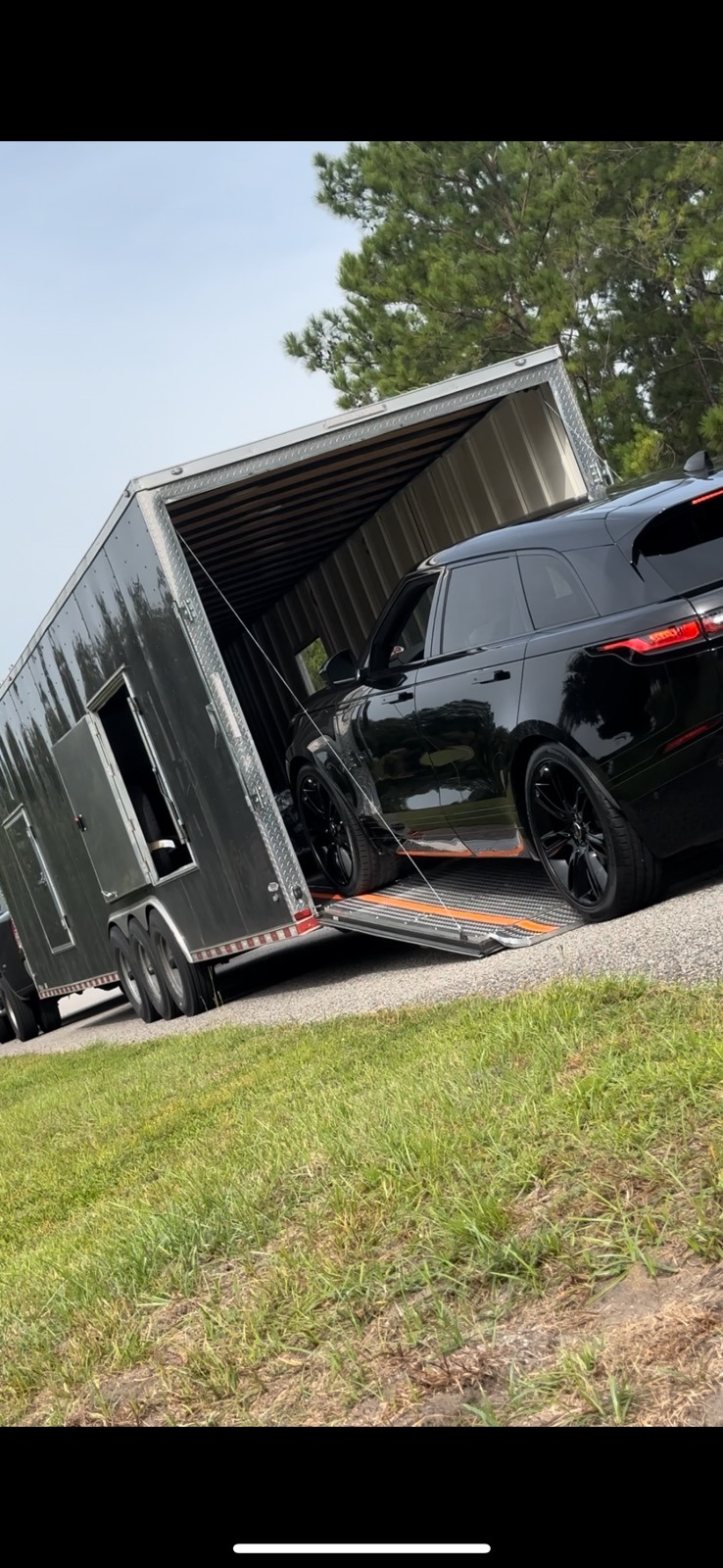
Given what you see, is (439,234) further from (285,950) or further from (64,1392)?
(64,1392)

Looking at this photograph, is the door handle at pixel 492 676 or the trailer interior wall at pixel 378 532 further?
the trailer interior wall at pixel 378 532

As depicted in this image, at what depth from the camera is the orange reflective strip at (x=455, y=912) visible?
8.06 meters

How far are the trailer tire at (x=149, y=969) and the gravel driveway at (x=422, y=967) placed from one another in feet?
0.58

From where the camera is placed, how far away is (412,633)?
9234mm

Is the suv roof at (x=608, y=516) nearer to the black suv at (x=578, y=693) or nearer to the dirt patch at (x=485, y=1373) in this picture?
the black suv at (x=578, y=693)

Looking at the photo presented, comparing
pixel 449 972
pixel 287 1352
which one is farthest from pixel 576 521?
pixel 287 1352

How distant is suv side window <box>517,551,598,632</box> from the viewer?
23.5 feet

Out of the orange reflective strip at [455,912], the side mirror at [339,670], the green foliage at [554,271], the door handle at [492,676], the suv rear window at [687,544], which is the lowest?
the orange reflective strip at [455,912]

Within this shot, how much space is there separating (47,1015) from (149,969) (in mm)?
7427

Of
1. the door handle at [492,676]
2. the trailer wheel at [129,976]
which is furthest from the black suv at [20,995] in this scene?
the door handle at [492,676]

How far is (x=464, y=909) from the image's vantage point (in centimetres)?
889

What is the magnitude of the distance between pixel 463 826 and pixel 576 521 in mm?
1875

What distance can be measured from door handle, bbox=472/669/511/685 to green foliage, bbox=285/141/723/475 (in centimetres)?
1618

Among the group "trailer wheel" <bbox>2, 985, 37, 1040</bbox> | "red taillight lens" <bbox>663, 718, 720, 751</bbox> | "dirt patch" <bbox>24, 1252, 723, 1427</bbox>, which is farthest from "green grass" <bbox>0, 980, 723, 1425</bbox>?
"trailer wheel" <bbox>2, 985, 37, 1040</bbox>
